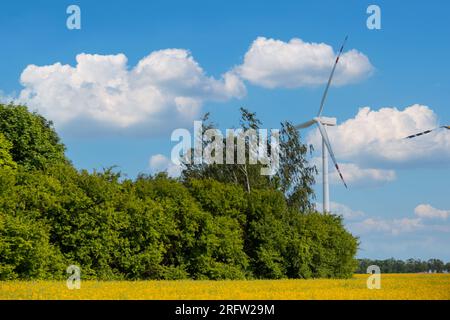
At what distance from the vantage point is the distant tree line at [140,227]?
41031 mm

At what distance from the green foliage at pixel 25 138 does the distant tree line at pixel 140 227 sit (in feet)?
0.27

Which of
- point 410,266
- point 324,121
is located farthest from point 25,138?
point 410,266

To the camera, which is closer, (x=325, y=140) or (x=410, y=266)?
(x=325, y=140)

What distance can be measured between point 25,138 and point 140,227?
19034mm

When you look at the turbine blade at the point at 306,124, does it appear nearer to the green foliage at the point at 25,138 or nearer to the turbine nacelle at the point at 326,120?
the turbine nacelle at the point at 326,120

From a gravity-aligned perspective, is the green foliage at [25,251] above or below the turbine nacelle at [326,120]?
below

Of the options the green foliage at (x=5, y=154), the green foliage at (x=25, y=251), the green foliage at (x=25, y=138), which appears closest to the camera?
the green foliage at (x=25, y=251)

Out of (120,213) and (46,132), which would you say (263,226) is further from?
(46,132)

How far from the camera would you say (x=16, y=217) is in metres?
40.0

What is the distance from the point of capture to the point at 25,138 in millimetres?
59188

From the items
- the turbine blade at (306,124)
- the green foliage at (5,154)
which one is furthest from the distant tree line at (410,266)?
the green foliage at (5,154)

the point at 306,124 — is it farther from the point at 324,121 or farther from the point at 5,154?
the point at 5,154
